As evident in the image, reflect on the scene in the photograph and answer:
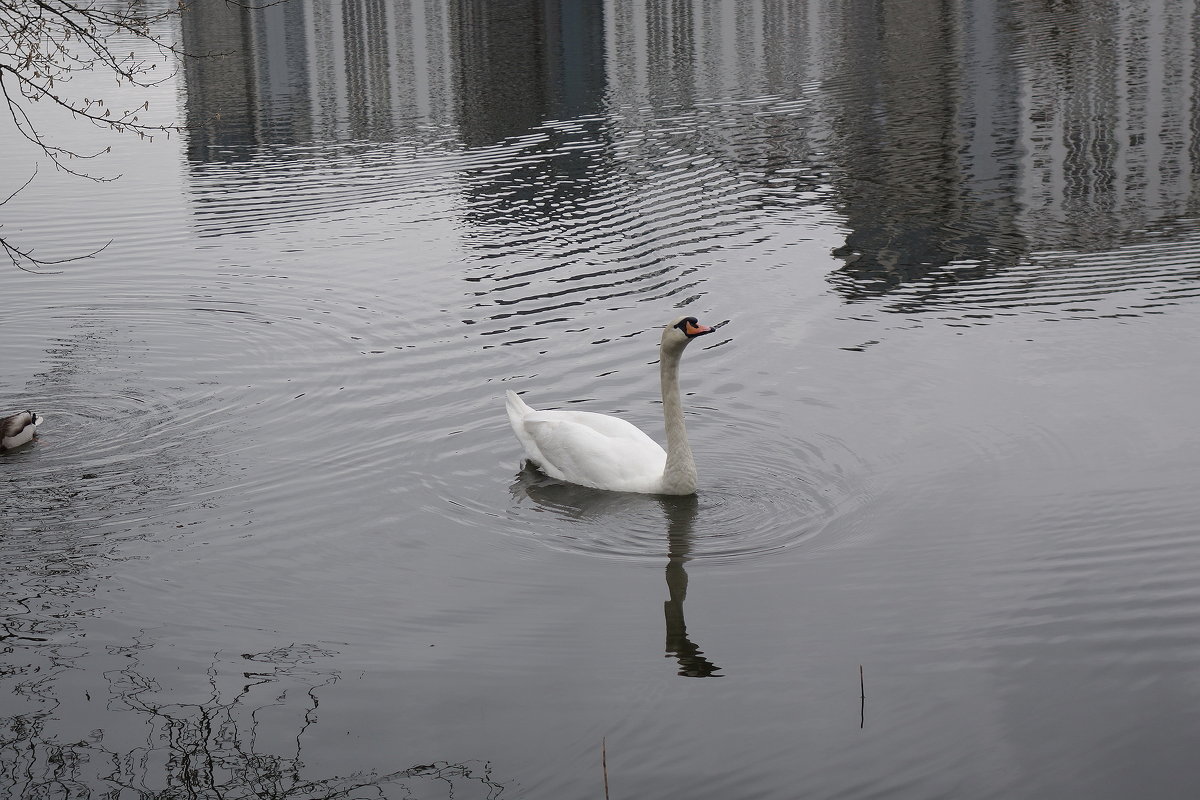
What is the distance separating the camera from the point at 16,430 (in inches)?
438

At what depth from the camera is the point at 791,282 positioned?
51.0ft

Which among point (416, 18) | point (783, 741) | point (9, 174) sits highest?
point (416, 18)

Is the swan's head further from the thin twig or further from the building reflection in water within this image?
the building reflection in water

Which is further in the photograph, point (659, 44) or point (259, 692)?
point (659, 44)

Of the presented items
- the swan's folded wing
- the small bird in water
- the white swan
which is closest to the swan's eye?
the white swan

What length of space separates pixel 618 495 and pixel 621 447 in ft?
1.15

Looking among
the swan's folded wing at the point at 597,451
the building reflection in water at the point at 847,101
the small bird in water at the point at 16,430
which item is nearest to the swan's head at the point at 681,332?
the swan's folded wing at the point at 597,451

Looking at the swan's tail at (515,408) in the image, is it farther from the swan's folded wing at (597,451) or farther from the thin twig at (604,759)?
the thin twig at (604,759)

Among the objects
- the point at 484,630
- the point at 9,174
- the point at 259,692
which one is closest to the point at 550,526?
the point at 484,630

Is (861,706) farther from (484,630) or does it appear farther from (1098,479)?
(1098,479)

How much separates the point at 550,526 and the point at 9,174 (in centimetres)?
1922

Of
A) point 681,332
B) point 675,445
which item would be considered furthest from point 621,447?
point 681,332

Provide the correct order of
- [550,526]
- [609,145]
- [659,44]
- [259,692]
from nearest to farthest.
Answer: [259,692] → [550,526] → [609,145] → [659,44]

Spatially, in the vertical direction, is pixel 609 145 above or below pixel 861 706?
above
